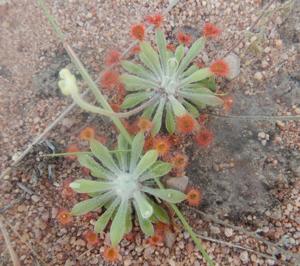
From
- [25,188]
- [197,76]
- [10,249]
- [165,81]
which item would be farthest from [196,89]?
[10,249]

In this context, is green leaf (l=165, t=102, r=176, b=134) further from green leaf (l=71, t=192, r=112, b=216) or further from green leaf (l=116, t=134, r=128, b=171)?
green leaf (l=71, t=192, r=112, b=216)

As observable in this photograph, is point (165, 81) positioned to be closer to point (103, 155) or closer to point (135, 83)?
point (135, 83)

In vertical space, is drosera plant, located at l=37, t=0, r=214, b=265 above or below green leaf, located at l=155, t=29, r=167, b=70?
below

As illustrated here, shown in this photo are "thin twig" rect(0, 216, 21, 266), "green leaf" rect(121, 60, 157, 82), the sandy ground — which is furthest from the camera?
"green leaf" rect(121, 60, 157, 82)

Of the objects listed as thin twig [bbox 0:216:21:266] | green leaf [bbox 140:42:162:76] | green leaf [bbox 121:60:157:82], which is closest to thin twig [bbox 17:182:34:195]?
thin twig [bbox 0:216:21:266]

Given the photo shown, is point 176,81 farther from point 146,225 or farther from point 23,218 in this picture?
point 23,218

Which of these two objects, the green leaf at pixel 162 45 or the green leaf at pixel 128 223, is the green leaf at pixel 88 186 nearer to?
the green leaf at pixel 128 223

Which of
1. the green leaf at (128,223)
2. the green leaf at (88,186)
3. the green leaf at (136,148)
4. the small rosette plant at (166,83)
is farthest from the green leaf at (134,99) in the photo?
the green leaf at (128,223)
